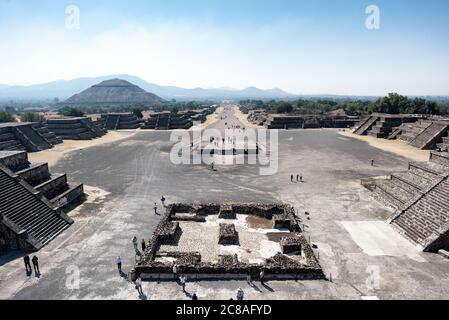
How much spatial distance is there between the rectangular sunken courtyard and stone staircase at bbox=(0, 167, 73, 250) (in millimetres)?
7552

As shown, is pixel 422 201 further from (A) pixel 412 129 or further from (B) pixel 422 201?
(A) pixel 412 129

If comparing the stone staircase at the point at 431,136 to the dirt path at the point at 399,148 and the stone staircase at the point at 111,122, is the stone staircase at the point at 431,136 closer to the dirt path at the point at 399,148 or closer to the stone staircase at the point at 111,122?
the dirt path at the point at 399,148

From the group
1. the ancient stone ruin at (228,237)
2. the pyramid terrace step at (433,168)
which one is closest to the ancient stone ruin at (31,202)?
the ancient stone ruin at (228,237)

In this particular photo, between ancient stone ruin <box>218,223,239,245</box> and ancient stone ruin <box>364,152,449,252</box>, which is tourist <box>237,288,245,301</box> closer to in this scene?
ancient stone ruin <box>218,223,239,245</box>

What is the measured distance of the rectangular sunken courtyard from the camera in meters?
17.7

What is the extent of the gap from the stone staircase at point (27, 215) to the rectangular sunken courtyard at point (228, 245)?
755 cm

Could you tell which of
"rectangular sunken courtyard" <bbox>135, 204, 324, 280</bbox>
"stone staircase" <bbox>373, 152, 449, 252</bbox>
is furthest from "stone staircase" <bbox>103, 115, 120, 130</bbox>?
"stone staircase" <bbox>373, 152, 449, 252</bbox>

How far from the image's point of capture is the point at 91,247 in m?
20.9

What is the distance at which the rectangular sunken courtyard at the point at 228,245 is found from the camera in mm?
17703

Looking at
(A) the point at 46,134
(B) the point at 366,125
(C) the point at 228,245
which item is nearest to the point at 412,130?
(B) the point at 366,125

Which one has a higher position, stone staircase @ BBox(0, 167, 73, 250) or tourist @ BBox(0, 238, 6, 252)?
stone staircase @ BBox(0, 167, 73, 250)

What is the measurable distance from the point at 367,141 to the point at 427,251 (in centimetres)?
5269

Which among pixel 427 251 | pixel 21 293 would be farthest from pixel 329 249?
pixel 21 293

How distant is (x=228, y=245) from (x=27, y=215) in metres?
14.5
